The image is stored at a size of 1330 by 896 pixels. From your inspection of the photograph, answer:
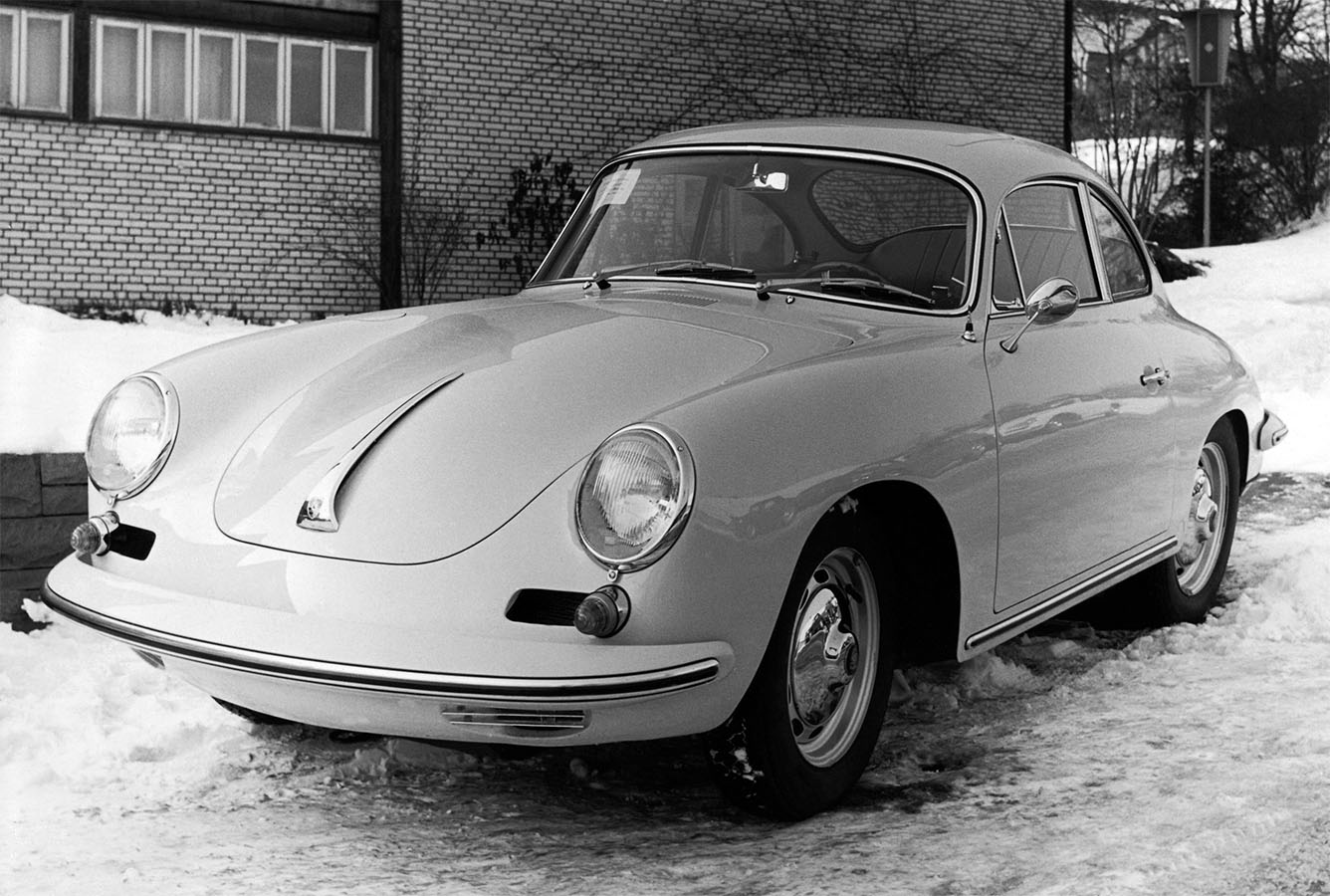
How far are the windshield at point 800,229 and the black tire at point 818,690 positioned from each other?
0.89 meters

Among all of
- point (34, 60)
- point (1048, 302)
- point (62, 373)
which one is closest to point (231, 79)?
point (34, 60)

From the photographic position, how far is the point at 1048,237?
446 centimetres

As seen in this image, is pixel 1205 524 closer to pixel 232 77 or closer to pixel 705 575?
pixel 705 575

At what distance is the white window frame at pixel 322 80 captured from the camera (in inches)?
582

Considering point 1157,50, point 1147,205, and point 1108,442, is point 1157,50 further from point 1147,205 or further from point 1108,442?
point 1108,442

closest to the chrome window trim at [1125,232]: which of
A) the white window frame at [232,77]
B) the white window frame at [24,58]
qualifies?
the white window frame at [232,77]

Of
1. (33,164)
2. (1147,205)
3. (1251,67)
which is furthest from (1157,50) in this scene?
(33,164)

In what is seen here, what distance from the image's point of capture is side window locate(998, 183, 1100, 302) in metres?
4.27

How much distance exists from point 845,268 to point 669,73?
13157 mm

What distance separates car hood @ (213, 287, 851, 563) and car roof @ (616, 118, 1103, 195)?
86 cm

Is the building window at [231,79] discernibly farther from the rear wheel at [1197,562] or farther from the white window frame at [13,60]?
the rear wheel at [1197,562]

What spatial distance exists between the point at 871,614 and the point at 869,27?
51.4 ft

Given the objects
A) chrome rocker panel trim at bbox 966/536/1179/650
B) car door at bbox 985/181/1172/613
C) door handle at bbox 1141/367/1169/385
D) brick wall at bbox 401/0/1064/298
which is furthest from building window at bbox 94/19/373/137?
chrome rocker panel trim at bbox 966/536/1179/650

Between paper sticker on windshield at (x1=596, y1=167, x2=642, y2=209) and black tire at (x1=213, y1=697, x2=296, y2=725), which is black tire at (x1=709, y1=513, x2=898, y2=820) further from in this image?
paper sticker on windshield at (x1=596, y1=167, x2=642, y2=209)
